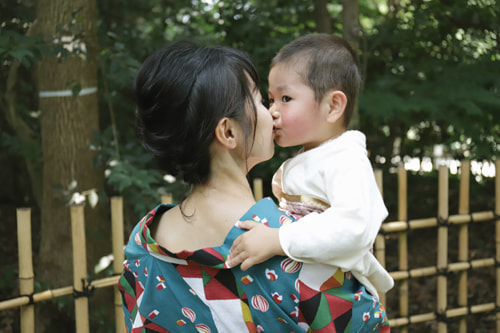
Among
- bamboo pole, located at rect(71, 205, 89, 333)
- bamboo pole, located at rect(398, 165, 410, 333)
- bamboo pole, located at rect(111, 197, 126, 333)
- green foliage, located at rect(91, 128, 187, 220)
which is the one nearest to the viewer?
bamboo pole, located at rect(71, 205, 89, 333)

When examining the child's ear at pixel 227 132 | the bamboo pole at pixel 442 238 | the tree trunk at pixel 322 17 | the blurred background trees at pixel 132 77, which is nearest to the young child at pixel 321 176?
the child's ear at pixel 227 132

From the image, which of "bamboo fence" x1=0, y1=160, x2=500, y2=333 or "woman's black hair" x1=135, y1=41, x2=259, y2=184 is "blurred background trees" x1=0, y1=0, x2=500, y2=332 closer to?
"bamboo fence" x1=0, y1=160, x2=500, y2=333

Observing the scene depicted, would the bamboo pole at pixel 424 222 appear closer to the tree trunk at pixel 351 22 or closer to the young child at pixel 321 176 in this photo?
the tree trunk at pixel 351 22

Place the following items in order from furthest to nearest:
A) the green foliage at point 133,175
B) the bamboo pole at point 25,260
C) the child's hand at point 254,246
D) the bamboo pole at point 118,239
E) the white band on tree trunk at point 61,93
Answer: the white band on tree trunk at point 61,93, the green foliage at point 133,175, the bamboo pole at point 118,239, the bamboo pole at point 25,260, the child's hand at point 254,246

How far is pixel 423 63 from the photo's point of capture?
3996 mm

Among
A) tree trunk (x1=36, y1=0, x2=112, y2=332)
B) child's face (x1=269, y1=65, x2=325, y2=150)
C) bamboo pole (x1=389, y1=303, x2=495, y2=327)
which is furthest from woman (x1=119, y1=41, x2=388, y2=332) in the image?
bamboo pole (x1=389, y1=303, x2=495, y2=327)

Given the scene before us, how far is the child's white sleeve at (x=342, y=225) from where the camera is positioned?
4.42 ft

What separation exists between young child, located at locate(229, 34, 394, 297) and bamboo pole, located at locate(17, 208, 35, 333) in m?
1.07

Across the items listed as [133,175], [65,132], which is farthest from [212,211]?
[65,132]

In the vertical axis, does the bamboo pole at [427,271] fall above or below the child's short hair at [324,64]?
below

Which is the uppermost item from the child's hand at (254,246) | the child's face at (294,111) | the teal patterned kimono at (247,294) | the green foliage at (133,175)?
the child's face at (294,111)

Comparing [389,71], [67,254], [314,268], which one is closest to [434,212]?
[389,71]

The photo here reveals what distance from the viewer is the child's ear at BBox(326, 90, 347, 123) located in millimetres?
1698

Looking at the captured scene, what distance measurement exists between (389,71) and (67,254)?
8.35 ft
